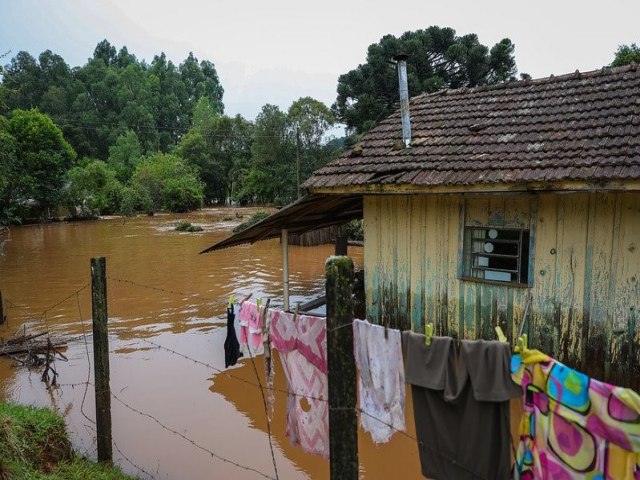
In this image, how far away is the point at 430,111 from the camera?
30.1ft

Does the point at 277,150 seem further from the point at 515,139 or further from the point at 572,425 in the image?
the point at 572,425

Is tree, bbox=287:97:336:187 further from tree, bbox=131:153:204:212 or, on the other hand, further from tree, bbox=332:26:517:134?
tree, bbox=131:153:204:212

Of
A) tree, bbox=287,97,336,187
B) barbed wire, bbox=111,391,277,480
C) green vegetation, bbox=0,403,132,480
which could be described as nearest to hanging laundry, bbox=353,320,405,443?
barbed wire, bbox=111,391,277,480

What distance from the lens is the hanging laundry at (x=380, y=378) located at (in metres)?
4.61

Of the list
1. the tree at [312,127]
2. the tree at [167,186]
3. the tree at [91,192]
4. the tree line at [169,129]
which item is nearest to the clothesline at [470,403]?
the tree line at [169,129]

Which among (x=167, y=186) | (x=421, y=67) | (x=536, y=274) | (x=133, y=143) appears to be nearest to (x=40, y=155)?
(x=167, y=186)

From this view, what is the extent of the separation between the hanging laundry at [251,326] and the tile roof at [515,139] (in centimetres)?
227

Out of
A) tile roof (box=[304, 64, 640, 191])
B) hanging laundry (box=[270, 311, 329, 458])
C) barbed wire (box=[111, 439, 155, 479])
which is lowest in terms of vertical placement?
barbed wire (box=[111, 439, 155, 479])

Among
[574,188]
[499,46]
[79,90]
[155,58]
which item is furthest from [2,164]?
[155,58]

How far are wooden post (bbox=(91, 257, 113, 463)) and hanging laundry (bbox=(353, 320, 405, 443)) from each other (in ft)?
10.4

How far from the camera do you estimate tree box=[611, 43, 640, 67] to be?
20.3 metres

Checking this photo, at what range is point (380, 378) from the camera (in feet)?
15.5

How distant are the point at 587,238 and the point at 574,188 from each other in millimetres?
899

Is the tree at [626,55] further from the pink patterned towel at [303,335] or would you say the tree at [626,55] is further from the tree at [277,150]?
the tree at [277,150]
